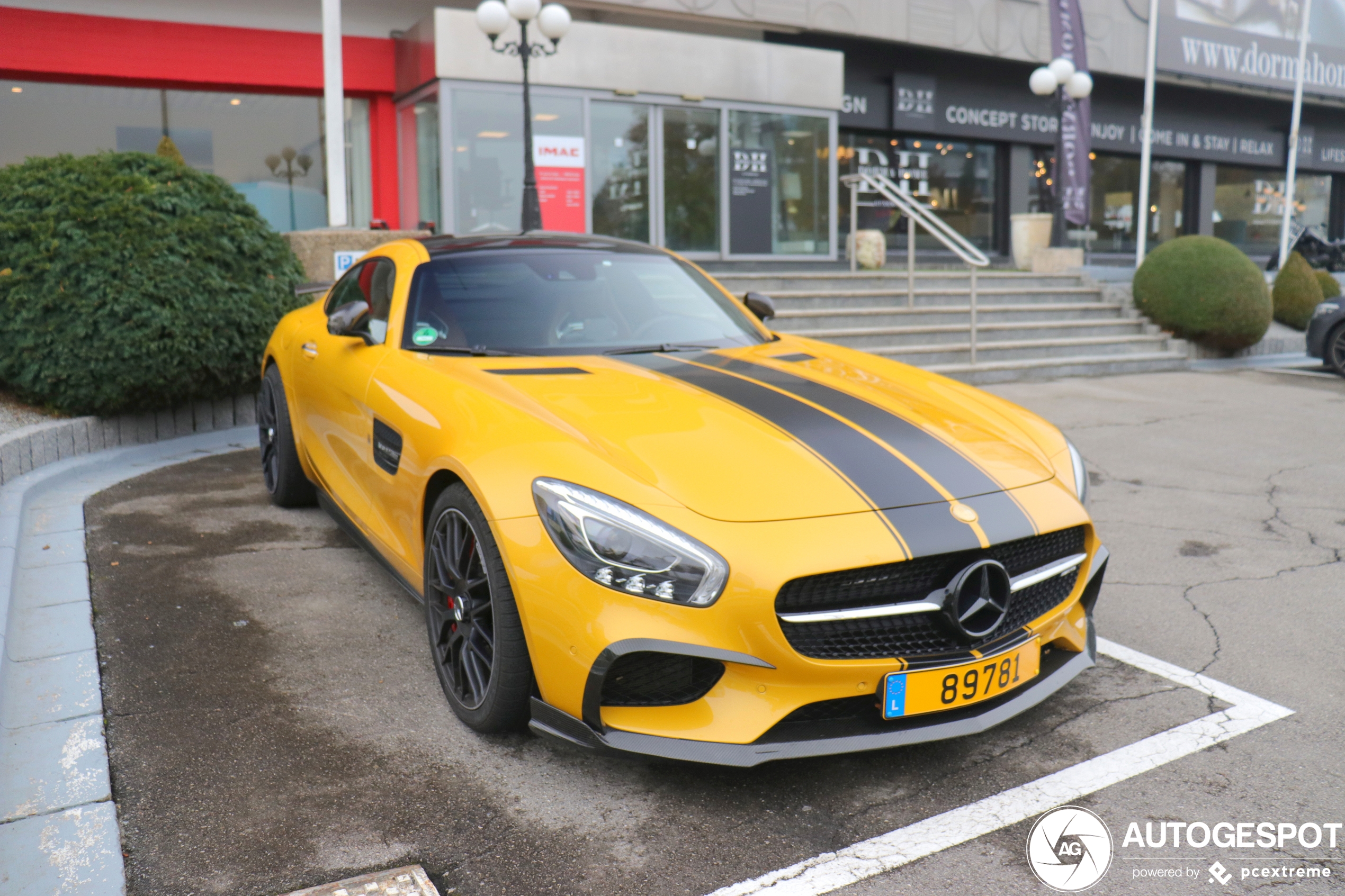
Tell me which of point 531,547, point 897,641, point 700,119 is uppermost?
point 700,119

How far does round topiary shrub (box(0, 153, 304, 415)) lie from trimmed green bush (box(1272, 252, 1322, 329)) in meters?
13.9

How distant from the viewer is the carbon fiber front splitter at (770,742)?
2379mm

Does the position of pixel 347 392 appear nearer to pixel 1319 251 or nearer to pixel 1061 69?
pixel 1061 69

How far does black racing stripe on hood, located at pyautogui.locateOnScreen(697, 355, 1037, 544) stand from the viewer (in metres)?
2.68

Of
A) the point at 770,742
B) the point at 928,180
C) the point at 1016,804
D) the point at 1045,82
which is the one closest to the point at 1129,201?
the point at 928,180

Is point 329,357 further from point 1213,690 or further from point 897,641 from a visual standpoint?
point 1213,690

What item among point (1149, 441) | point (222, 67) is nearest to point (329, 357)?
point (1149, 441)

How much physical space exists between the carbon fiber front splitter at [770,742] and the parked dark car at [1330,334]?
1150 centimetres

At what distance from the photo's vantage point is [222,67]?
46.2 feet

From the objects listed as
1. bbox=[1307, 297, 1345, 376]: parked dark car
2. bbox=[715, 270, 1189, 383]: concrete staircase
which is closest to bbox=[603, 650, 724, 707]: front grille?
bbox=[715, 270, 1189, 383]: concrete staircase

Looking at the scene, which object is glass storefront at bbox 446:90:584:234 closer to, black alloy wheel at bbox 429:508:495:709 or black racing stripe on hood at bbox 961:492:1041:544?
black alloy wheel at bbox 429:508:495:709

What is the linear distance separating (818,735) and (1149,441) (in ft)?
20.6

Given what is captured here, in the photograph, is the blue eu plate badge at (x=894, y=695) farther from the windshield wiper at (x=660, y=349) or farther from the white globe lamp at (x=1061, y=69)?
the white globe lamp at (x=1061, y=69)

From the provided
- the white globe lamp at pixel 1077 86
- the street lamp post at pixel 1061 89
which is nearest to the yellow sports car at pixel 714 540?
the street lamp post at pixel 1061 89
